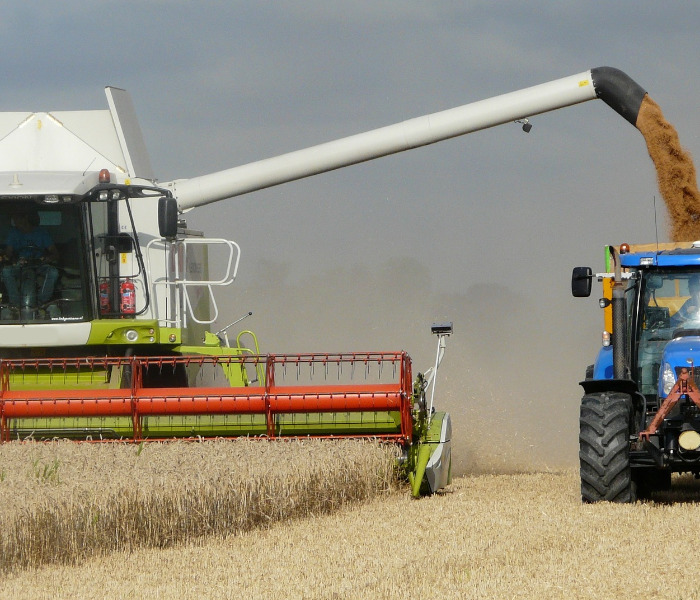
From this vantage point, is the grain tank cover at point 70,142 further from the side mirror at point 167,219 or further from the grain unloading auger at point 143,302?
the side mirror at point 167,219

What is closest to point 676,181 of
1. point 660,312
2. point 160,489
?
point 660,312

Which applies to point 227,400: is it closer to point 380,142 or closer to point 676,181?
point 380,142

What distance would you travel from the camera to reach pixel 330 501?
6.66m

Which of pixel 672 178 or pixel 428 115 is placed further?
pixel 428 115

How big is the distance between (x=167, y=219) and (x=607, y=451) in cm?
348

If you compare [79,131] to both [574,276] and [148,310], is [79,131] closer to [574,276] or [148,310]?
[148,310]

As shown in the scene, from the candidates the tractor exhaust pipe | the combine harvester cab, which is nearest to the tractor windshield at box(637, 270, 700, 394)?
the combine harvester cab

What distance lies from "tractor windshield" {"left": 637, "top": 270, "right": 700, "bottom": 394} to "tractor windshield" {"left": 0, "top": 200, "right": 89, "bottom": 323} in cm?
381

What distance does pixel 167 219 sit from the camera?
807 cm

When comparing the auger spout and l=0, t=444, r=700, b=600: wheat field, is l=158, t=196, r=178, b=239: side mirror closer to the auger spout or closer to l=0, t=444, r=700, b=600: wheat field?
the auger spout

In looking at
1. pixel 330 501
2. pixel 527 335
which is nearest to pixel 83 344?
pixel 330 501

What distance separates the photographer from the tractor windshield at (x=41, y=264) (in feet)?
26.6

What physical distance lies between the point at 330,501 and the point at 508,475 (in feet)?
8.38

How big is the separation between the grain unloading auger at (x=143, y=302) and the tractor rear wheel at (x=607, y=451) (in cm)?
115
